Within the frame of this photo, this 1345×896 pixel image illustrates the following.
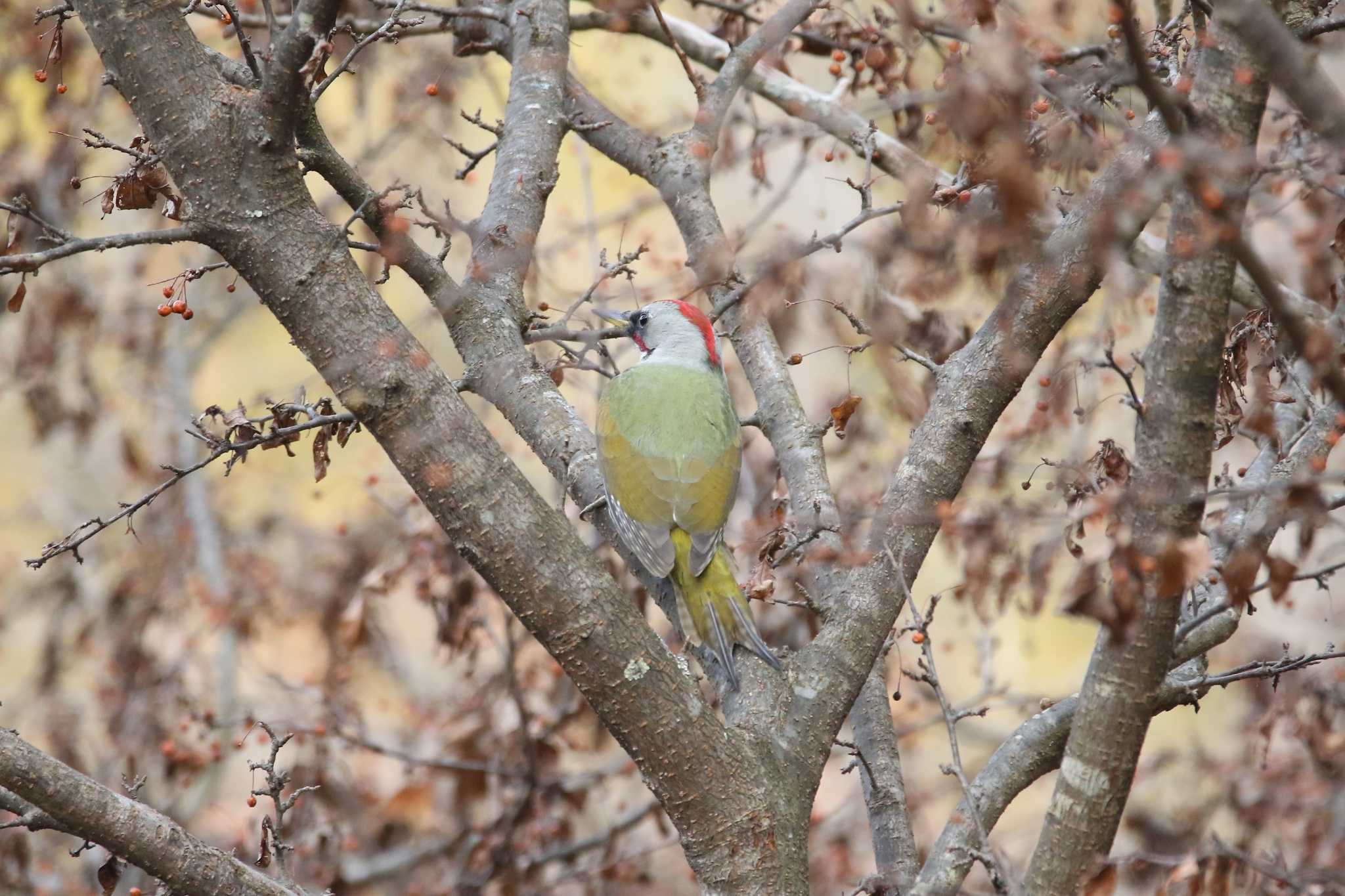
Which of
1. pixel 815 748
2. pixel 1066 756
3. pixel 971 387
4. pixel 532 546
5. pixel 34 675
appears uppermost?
pixel 34 675

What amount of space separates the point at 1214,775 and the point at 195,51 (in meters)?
7.22

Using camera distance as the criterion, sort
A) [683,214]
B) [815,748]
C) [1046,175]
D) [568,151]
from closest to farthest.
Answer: [815,748] → [1046,175] → [683,214] → [568,151]

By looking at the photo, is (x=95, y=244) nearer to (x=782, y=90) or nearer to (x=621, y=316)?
(x=621, y=316)

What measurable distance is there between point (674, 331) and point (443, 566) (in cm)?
152

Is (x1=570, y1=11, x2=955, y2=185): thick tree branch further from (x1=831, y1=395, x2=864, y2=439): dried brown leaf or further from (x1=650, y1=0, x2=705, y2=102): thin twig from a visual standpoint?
(x1=831, y1=395, x2=864, y2=439): dried brown leaf

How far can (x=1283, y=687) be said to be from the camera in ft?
19.1

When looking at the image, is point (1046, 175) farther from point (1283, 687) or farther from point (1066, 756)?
point (1283, 687)

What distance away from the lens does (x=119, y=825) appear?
8.12ft

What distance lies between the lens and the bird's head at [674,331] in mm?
5469

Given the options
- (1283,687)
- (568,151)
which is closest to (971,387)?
(1283,687)

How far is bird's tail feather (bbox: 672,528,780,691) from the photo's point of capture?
11.4ft

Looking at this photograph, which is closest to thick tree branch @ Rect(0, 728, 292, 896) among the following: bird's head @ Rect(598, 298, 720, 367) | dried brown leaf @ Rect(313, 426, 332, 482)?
dried brown leaf @ Rect(313, 426, 332, 482)

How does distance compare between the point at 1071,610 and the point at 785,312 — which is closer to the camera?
the point at 1071,610

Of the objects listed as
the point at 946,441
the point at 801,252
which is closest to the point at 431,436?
the point at 801,252
